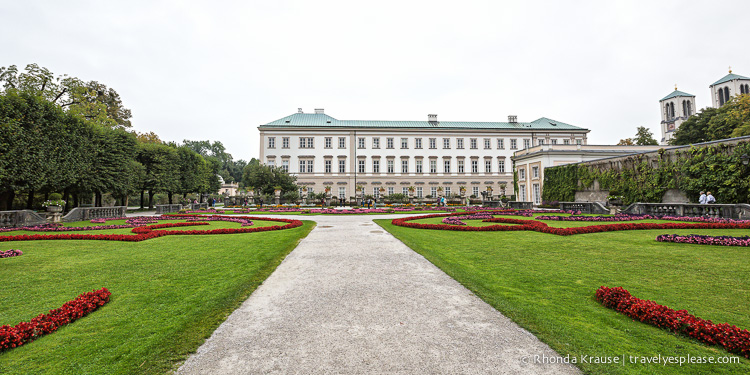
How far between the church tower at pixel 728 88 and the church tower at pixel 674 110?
3362 millimetres

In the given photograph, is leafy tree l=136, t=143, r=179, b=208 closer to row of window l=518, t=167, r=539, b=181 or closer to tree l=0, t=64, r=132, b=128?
tree l=0, t=64, r=132, b=128

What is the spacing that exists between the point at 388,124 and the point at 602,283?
4695cm

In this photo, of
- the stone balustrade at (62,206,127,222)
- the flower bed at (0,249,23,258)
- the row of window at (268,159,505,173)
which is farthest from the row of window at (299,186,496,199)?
the flower bed at (0,249,23,258)

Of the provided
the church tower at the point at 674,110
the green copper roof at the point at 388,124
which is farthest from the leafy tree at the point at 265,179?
the church tower at the point at 674,110

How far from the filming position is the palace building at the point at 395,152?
44812mm

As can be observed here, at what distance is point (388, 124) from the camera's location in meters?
49.6

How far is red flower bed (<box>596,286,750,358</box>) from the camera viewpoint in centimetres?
228

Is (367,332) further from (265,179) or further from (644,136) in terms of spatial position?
→ (644,136)

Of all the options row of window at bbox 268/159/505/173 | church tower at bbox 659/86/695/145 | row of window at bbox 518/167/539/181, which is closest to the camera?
row of window at bbox 518/167/539/181

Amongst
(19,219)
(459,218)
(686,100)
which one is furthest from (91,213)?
(686,100)

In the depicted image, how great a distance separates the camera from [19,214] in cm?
1322

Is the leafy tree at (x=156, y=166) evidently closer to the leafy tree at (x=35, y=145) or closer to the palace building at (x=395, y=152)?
the leafy tree at (x=35, y=145)

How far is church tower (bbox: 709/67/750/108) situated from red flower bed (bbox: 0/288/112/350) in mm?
91555

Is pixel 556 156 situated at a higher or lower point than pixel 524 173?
higher
